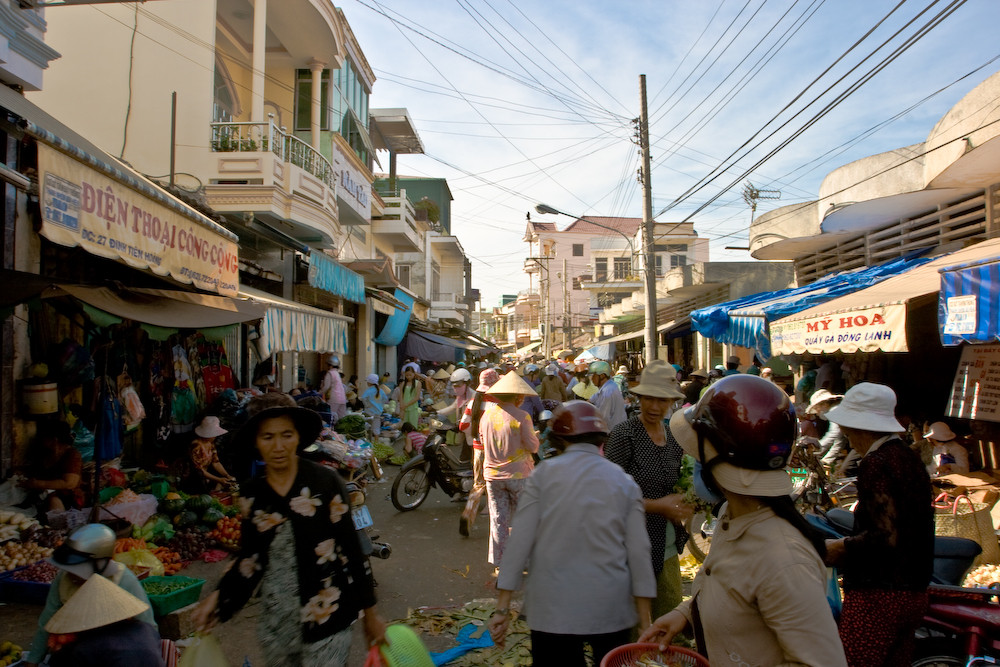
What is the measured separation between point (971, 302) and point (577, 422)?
4234mm

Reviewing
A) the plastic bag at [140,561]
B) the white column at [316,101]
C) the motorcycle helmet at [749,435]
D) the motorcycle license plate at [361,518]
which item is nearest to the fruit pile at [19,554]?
the plastic bag at [140,561]

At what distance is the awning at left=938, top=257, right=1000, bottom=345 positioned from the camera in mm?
4941

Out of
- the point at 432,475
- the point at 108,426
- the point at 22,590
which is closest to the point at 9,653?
the point at 22,590

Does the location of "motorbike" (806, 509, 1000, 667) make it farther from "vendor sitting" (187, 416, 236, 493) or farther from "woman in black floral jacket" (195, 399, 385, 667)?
"vendor sitting" (187, 416, 236, 493)

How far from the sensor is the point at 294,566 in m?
2.56

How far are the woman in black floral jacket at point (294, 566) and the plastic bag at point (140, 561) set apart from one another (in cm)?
306

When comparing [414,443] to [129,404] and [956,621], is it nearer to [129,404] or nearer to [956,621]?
[129,404]

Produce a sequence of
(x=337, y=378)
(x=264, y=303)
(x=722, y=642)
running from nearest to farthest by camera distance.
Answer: (x=722, y=642) → (x=264, y=303) → (x=337, y=378)

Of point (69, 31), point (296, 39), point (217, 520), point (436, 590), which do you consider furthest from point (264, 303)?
point (296, 39)

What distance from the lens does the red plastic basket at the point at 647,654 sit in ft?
6.94

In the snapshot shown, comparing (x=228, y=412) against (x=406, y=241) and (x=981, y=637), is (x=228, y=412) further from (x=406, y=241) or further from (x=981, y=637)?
(x=406, y=241)

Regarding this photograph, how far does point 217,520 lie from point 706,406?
6.35 meters

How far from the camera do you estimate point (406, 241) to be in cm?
2408

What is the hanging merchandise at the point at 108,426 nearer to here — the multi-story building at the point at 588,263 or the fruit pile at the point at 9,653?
the fruit pile at the point at 9,653
